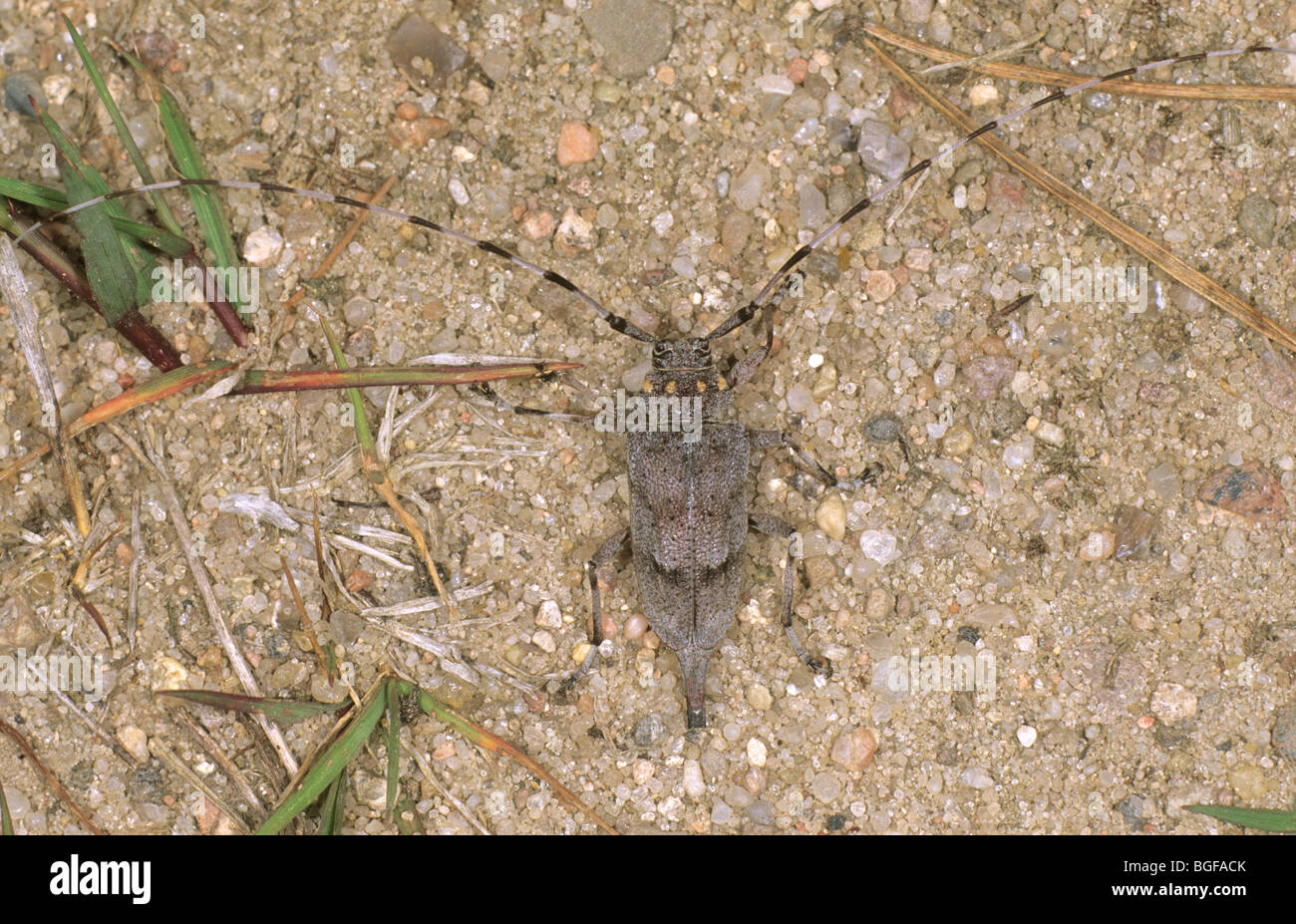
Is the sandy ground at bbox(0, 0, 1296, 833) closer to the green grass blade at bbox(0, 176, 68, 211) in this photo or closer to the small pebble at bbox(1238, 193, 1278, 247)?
the small pebble at bbox(1238, 193, 1278, 247)

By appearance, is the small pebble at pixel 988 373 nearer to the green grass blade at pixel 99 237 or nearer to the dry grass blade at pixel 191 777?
the green grass blade at pixel 99 237

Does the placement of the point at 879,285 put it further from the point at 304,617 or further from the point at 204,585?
the point at 204,585

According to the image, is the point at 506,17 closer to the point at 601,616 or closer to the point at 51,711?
the point at 601,616

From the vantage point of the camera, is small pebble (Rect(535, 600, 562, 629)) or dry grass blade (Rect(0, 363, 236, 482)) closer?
dry grass blade (Rect(0, 363, 236, 482))

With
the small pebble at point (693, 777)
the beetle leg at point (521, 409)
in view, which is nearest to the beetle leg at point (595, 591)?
the beetle leg at point (521, 409)

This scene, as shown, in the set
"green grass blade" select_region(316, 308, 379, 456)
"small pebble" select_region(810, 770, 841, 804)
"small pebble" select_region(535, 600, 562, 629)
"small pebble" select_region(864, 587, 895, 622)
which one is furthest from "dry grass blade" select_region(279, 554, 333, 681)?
"small pebble" select_region(864, 587, 895, 622)

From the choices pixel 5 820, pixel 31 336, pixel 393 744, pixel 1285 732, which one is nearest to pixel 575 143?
pixel 31 336
